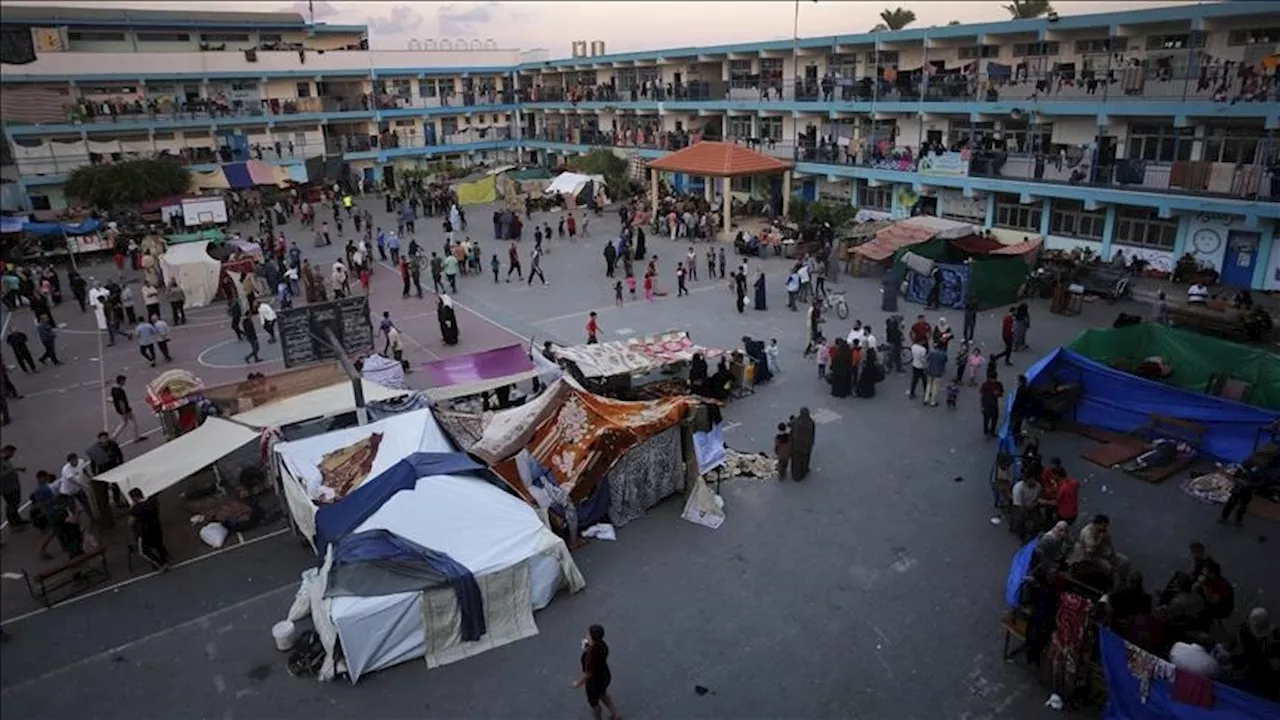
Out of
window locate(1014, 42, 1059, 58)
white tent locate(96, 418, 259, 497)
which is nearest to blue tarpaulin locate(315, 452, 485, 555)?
white tent locate(96, 418, 259, 497)

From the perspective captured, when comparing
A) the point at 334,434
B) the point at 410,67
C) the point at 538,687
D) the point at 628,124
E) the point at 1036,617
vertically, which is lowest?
the point at 538,687

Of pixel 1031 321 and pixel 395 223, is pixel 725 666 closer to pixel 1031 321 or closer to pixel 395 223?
pixel 1031 321

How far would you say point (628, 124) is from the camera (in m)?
50.4

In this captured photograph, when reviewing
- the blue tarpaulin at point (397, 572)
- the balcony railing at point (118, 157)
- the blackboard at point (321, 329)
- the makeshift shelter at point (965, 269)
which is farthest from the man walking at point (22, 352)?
the makeshift shelter at point (965, 269)

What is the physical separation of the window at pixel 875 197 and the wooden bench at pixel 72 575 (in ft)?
101

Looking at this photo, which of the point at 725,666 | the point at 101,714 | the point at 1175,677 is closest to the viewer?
the point at 1175,677

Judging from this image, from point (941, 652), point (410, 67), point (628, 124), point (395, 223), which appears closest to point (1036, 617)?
point (941, 652)

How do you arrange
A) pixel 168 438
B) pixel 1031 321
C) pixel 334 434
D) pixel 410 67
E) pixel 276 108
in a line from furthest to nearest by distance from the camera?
1. pixel 410 67
2. pixel 276 108
3. pixel 1031 321
4. pixel 168 438
5. pixel 334 434

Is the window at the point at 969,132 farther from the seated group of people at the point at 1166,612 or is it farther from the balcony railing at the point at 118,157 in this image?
the balcony railing at the point at 118,157

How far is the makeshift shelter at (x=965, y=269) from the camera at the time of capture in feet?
78.2

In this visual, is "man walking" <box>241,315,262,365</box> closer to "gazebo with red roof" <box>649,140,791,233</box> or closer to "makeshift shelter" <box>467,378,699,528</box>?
"makeshift shelter" <box>467,378,699,528</box>

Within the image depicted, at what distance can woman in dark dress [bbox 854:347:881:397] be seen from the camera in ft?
57.2

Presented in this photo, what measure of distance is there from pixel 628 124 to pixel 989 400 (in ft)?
128

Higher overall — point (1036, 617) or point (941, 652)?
point (1036, 617)
